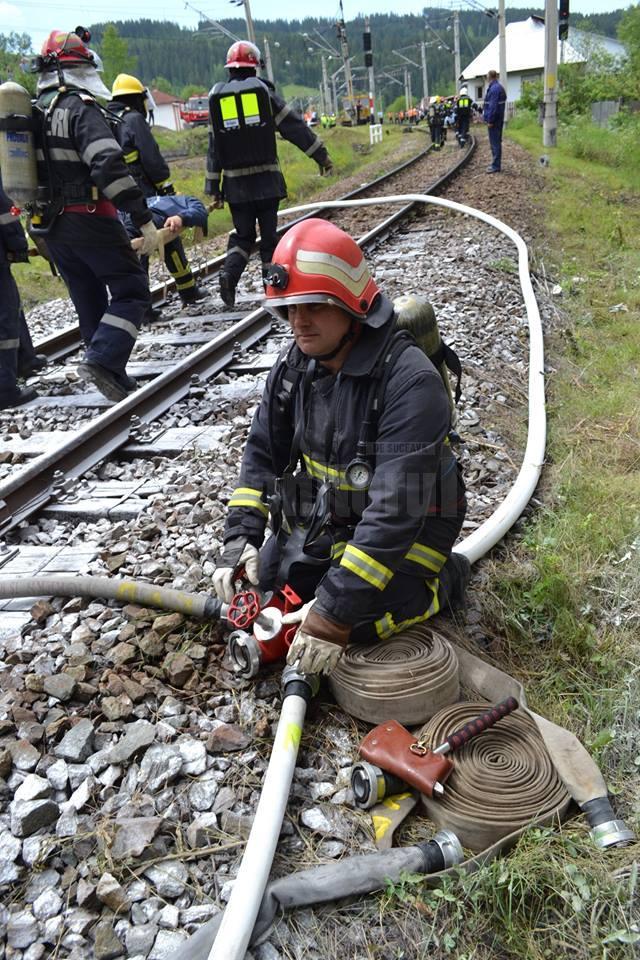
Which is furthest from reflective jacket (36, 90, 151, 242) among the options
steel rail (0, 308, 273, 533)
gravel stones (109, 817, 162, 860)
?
gravel stones (109, 817, 162, 860)

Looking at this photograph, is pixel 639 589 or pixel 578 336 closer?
pixel 639 589

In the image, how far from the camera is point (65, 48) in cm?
505

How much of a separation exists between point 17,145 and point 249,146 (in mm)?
2797

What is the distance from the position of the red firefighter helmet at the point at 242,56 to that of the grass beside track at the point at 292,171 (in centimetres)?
410

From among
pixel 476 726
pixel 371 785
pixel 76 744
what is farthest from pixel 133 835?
pixel 476 726

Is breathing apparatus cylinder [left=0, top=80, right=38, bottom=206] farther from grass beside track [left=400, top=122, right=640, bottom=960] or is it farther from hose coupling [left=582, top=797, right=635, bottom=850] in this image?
hose coupling [left=582, top=797, right=635, bottom=850]

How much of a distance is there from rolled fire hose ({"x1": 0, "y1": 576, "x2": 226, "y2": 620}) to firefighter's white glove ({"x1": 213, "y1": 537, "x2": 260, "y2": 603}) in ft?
0.28

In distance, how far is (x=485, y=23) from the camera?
595 feet

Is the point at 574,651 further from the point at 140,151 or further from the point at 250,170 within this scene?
the point at 140,151

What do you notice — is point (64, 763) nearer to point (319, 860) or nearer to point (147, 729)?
point (147, 729)

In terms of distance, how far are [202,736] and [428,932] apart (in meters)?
0.93

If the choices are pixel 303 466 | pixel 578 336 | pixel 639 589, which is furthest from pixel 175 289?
pixel 639 589

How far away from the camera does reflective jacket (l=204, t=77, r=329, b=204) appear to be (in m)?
7.15

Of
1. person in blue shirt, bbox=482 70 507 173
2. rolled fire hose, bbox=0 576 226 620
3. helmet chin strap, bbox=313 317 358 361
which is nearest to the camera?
helmet chin strap, bbox=313 317 358 361
